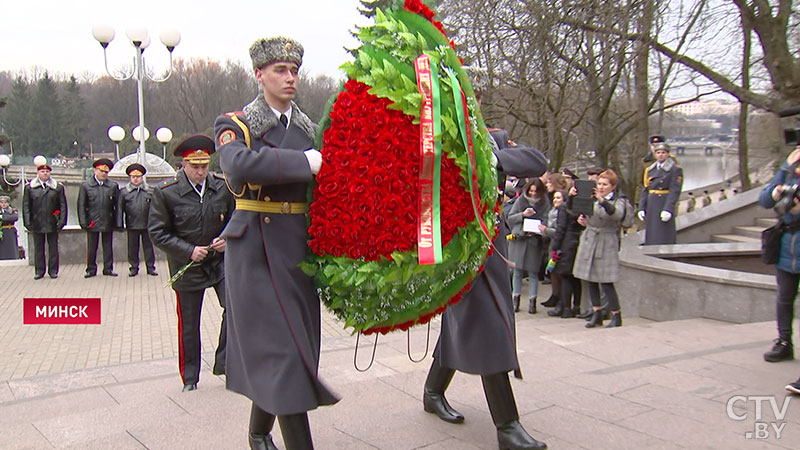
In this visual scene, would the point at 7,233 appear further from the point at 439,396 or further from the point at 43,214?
the point at 439,396

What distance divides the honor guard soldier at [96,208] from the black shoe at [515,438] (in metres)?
10.3

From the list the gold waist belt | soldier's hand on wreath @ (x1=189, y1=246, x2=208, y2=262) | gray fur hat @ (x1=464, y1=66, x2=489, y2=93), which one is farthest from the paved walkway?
gray fur hat @ (x1=464, y1=66, x2=489, y2=93)

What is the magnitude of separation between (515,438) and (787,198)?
9.37 ft

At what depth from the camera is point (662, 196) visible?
1096 cm

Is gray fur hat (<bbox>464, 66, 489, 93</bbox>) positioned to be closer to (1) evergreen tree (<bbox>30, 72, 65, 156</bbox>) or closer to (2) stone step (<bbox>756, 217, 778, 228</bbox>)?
(2) stone step (<bbox>756, 217, 778, 228</bbox>)

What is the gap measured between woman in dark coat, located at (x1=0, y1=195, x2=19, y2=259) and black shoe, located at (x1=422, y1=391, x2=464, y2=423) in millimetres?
15797

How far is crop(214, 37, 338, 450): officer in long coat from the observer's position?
280 centimetres

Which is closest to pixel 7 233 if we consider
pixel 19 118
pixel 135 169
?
pixel 135 169

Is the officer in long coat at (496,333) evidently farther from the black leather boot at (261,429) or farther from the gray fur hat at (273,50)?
the gray fur hat at (273,50)

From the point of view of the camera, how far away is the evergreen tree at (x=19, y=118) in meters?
60.5

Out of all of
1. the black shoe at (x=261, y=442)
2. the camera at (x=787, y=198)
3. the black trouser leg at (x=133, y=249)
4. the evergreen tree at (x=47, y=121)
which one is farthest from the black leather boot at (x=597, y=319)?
the evergreen tree at (x=47, y=121)

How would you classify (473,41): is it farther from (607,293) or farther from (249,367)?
(249,367)
